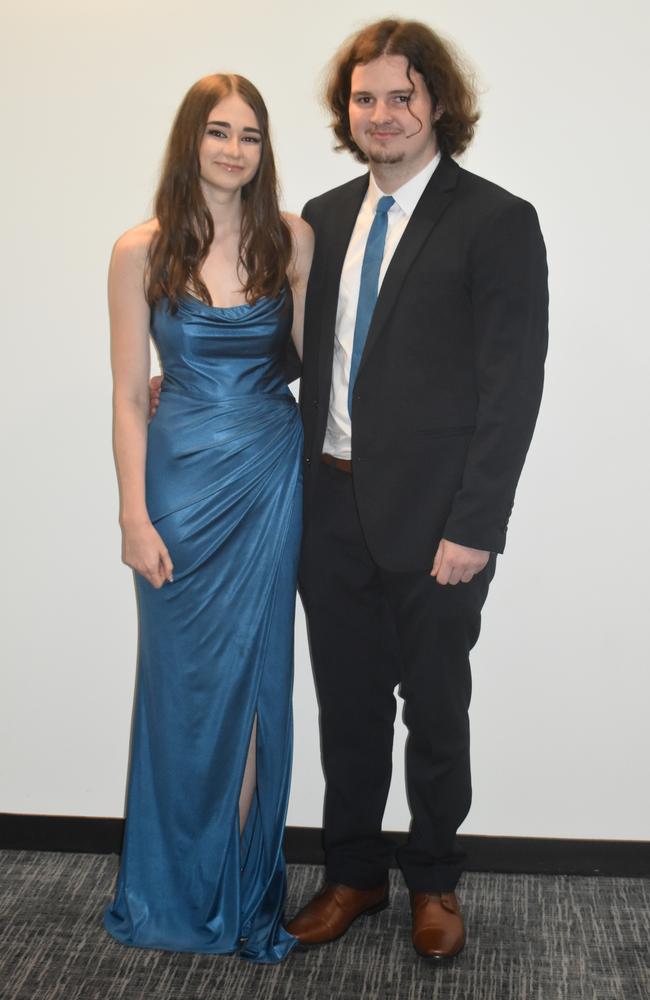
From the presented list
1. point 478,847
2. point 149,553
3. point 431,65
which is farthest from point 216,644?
point 431,65

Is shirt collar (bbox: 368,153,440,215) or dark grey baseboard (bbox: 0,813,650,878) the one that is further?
dark grey baseboard (bbox: 0,813,650,878)

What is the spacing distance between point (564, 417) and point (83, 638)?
132cm

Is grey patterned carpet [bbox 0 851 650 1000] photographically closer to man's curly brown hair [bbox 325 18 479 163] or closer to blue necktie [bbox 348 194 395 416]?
blue necktie [bbox 348 194 395 416]

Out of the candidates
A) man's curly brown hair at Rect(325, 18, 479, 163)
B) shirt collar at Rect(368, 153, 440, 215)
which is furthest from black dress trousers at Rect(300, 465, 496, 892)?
man's curly brown hair at Rect(325, 18, 479, 163)

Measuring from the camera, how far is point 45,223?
262 cm

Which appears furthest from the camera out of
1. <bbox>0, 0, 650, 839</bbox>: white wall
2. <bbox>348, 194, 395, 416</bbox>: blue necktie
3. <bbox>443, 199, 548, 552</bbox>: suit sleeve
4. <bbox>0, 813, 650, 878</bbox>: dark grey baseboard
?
<bbox>0, 813, 650, 878</bbox>: dark grey baseboard

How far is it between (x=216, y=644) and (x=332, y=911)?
66cm

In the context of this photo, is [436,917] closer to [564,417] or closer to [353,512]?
[353,512]

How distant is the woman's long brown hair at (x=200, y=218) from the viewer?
6.97 feet

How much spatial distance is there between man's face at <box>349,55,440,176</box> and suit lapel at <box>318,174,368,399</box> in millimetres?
143

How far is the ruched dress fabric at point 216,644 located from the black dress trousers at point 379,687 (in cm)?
8

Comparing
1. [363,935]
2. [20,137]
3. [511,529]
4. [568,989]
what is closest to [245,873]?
[363,935]

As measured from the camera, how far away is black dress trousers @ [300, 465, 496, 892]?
224cm

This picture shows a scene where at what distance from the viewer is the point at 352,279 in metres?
2.22
